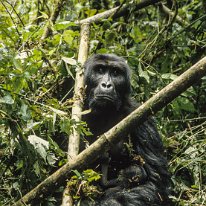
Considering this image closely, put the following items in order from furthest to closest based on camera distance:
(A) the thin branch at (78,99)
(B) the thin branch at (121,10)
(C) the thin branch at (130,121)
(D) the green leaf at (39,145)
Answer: (B) the thin branch at (121,10)
(A) the thin branch at (78,99)
(D) the green leaf at (39,145)
(C) the thin branch at (130,121)

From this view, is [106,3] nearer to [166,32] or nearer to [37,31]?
[166,32]

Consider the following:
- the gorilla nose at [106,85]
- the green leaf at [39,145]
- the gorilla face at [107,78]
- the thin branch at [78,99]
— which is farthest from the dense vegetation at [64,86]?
the gorilla nose at [106,85]

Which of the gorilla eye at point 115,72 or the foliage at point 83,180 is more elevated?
the gorilla eye at point 115,72

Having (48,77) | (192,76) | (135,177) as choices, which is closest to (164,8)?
(48,77)

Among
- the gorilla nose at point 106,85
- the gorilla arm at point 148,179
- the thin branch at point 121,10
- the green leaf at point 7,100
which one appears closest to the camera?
the green leaf at point 7,100

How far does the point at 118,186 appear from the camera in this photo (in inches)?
203

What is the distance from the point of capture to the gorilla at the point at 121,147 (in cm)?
510

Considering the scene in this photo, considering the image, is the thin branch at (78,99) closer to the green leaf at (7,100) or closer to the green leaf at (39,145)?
the green leaf at (39,145)

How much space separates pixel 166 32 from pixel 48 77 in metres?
2.09

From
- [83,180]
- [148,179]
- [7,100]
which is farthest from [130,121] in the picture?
[148,179]

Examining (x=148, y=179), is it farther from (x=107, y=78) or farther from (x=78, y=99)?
(x=78, y=99)

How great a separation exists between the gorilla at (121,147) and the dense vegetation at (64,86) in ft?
0.72

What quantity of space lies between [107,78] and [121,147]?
770 millimetres

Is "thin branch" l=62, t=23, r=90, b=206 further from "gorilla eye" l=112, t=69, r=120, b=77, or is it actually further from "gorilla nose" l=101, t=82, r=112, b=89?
"gorilla eye" l=112, t=69, r=120, b=77
